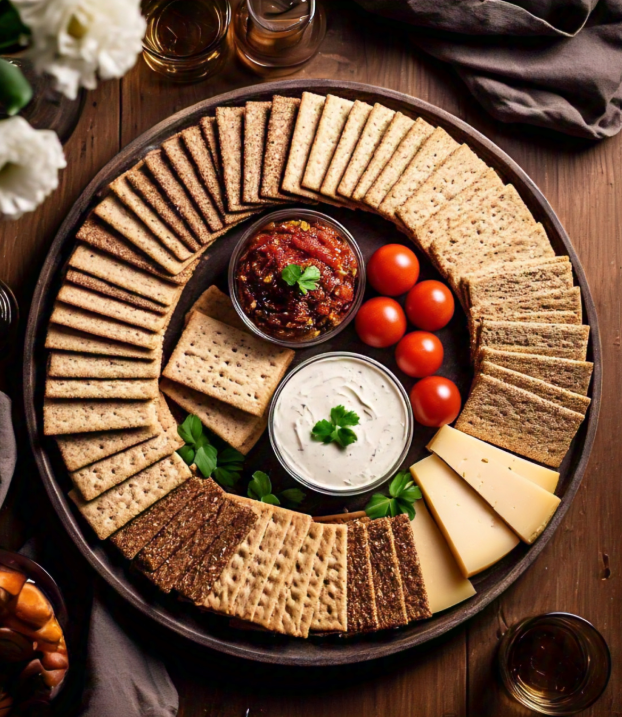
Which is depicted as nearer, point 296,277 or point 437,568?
point 296,277

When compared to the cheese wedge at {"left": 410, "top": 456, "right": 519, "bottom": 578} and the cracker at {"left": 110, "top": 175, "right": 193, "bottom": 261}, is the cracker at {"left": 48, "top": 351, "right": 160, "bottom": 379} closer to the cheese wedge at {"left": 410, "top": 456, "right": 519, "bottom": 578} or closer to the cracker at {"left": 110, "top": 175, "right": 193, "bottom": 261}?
the cracker at {"left": 110, "top": 175, "right": 193, "bottom": 261}

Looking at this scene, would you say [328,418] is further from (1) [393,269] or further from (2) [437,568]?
(2) [437,568]

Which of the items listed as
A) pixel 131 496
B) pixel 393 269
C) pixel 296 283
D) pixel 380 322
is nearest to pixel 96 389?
pixel 131 496

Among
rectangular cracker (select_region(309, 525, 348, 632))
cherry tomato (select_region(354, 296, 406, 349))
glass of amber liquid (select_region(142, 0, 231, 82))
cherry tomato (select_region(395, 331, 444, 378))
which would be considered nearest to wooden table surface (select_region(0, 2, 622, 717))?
glass of amber liquid (select_region(142, 0, 231, 82))

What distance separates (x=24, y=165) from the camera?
1511 mm

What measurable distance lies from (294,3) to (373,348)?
5.85 feet

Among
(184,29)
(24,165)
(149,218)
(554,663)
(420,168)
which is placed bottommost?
(554,663)

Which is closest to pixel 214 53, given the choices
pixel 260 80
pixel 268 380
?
pixel 260 80

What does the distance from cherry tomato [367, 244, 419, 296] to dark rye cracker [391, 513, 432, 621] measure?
110 cm

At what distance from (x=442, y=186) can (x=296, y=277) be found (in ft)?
3.05

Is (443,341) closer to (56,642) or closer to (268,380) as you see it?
(268,380)

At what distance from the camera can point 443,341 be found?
3.46 metres

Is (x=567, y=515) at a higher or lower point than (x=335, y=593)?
higher

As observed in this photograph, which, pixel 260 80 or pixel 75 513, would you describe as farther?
pixel 260 80
